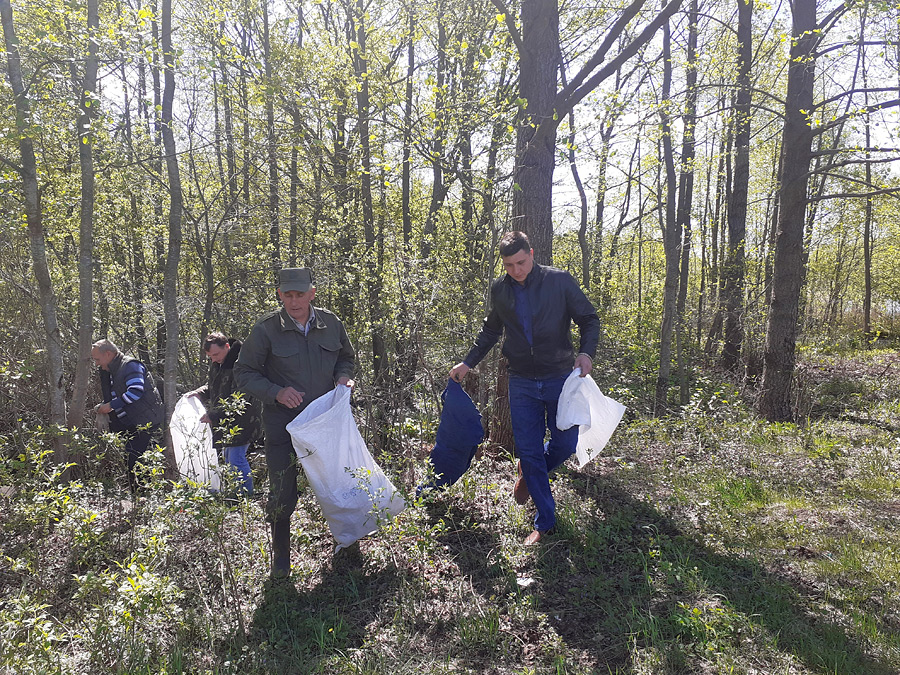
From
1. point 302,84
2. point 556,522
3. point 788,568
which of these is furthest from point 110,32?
point 788,568

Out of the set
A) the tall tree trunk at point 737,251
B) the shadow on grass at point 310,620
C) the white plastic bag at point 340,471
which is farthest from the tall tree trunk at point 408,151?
the tall tree trunk at point 737,251

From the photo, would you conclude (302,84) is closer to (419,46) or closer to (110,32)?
(110,32)

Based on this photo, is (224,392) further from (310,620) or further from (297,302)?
(310,620)

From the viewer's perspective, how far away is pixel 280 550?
331cm

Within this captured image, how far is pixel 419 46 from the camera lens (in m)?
10.8

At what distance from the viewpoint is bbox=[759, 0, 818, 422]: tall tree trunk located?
6211 millimetres

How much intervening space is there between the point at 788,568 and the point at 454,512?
2049 millimetres

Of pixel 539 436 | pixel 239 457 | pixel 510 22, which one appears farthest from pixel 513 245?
pixel 239 457

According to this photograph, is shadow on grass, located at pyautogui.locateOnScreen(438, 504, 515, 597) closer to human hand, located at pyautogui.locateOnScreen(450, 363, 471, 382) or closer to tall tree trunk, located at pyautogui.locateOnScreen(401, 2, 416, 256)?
human hand, located at pyautogui.locateOnScreen(450, 363, 471, 382)

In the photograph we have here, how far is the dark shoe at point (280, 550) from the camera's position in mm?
3293

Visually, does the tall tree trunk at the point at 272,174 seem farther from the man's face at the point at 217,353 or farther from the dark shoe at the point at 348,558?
the dark shoe at the point at 348,558

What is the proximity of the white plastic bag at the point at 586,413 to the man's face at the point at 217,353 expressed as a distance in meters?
3.15

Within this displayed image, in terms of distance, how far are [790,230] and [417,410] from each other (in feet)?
16.0

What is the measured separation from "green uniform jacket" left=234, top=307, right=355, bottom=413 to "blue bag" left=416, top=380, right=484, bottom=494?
762 millimetres
